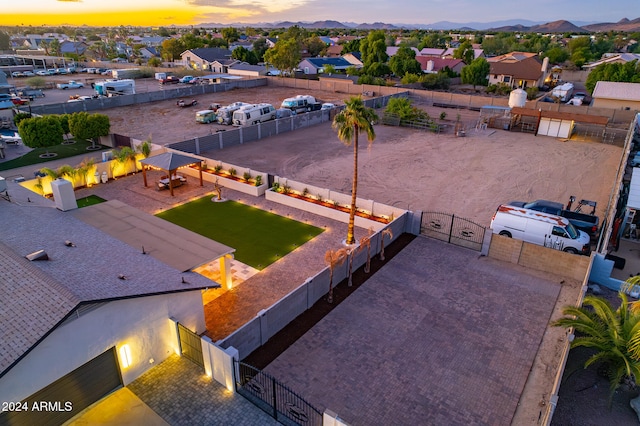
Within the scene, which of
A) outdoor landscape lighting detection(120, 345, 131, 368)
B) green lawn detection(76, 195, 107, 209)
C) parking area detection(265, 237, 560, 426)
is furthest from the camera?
green lawn detection(76, 195, 107, 209)

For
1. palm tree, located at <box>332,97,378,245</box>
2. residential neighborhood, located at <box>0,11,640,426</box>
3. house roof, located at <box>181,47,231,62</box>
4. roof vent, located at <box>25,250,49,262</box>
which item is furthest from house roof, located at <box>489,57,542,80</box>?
roof vent, located at <box>25,250,49,262</box>

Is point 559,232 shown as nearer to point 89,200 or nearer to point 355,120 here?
point 355,120

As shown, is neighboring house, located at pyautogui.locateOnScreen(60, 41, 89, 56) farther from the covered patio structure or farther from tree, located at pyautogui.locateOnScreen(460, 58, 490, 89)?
the covered patio structure

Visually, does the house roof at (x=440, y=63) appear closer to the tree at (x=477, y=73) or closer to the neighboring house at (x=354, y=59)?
the tree at (x=477, y=73)

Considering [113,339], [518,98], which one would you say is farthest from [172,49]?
[113,339]

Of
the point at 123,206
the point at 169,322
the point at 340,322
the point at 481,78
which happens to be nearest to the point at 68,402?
the point at 169,322

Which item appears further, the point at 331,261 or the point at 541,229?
the point at 541,229

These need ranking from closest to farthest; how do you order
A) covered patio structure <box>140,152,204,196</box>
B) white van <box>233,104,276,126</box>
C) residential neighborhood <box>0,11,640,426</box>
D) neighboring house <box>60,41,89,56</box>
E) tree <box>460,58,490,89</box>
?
residential neighborhood <box>0,11,640,426</box>, covered patio structure <box>140,152,204,196</box>, white van <box>233,104,276,126</box>, tree <box>460,58,490,89</box>, neighboring house <box>60,41,89,56</box>
